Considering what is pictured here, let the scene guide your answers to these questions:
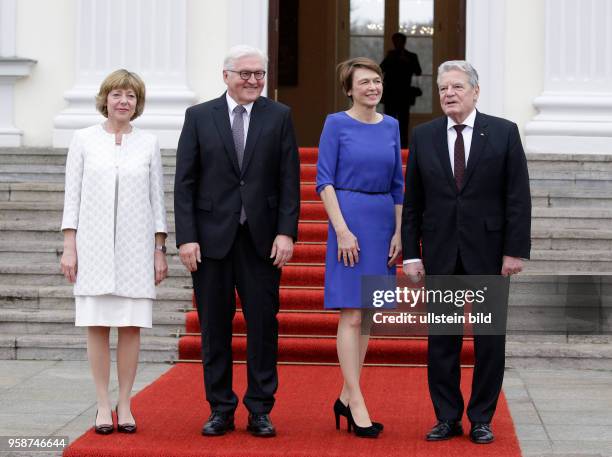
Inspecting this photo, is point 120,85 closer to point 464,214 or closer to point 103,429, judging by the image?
point 103,429

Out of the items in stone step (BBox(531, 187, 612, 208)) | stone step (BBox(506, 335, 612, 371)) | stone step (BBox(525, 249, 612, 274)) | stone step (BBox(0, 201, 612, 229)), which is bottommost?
stone step (BBox(506, 335, 612, 371))

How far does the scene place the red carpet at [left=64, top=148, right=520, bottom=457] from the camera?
5695 mm

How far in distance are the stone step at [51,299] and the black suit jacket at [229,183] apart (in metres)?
2.91

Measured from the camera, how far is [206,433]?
5.94m

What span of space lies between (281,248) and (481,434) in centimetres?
127

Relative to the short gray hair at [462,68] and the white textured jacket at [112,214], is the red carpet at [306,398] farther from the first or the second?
the short gray hair at [462,68]

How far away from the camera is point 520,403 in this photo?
695cm

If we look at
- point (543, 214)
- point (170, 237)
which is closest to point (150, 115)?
point (170, 237)

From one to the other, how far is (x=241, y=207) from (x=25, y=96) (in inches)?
226

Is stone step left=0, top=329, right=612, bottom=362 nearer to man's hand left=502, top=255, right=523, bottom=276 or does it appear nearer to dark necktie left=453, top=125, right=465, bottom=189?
man's hand left=502, top=255, right=523, bottom=276

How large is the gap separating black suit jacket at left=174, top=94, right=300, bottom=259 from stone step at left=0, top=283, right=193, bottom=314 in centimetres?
291

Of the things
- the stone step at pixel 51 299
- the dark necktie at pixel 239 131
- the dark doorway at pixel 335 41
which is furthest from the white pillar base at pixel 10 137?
the dark doorway at pixel 335 41

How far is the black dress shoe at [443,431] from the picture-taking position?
591 cm

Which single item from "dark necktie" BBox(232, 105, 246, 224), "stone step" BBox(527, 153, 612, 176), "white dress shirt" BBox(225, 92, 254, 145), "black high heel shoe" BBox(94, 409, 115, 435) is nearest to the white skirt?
"black high heel shoe" BBox(94, 409, 115, 435)
